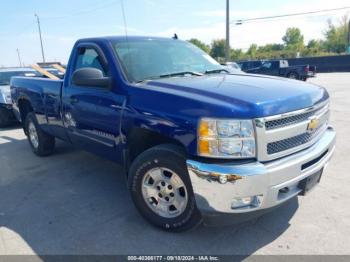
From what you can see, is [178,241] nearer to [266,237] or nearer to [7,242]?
[266,237]

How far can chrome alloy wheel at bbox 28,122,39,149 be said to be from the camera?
590cm

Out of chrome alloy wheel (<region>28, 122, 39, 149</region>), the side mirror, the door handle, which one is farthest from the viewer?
chrome alloy wheel (<region>28, 122, 39, 149</region>)

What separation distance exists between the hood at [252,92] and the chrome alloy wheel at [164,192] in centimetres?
77

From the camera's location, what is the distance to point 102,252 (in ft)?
9.45

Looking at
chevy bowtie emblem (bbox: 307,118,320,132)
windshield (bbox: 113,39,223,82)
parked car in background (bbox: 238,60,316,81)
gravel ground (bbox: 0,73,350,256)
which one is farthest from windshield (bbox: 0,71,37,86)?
parked car in background (bbox: 238,60,316,81)

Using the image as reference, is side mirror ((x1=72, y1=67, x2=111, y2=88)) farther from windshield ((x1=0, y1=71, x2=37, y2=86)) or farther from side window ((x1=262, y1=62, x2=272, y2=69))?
side window ((x1=262, y1=62, x2=272, y2=69))

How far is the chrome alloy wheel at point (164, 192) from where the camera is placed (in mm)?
2967

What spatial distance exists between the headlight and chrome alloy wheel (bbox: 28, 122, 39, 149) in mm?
4196

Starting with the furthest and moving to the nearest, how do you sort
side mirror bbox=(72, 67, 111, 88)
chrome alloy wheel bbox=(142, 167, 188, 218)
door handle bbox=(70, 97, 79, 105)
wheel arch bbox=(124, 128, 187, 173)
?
door handle bbox=(70, 97, 79, 105) → side mirror bbox=(72, 67, 111, 88) → wheel arch bbox=(124, 128, 187, 173) → chrome alloy wheel bbox=(142, 167, 188, 218)

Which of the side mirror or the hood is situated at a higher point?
the side mirror

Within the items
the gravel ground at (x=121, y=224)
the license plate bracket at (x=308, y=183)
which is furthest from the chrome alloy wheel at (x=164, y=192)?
the license plate bracket at (x=308, y=183)

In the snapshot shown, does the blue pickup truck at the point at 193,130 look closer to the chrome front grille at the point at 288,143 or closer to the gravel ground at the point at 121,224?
the chrome front grille at the point at 288,143

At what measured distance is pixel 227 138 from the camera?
258cm

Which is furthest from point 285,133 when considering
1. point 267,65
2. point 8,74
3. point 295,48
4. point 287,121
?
point 295,48
